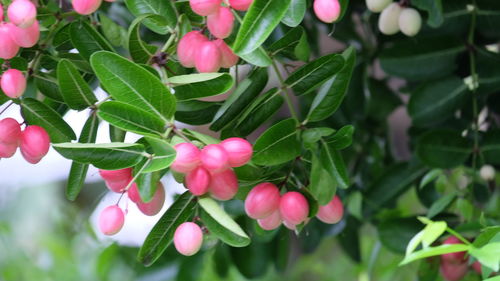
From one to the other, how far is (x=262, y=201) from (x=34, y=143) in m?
0.16

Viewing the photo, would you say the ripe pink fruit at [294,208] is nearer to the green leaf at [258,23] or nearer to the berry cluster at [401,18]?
the green leaf at [258,23]

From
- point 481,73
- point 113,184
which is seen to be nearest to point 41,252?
point 481,73

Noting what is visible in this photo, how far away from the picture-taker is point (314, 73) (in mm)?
581

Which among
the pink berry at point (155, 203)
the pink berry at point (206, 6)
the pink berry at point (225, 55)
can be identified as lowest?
the pink berry at point (155, 203)

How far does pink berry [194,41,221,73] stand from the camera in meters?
0.53

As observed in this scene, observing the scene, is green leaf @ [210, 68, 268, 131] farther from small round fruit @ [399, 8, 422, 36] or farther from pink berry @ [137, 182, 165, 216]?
small round fruit @ [399, 8, 422, 36]

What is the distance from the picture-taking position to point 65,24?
24.0 inches

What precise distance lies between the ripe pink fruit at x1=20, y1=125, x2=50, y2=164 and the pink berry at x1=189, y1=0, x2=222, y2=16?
14 cm

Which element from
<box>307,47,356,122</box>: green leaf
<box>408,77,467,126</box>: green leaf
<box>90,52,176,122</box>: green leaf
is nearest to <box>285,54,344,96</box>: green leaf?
<box>307,47,356,122</box>: green leaf

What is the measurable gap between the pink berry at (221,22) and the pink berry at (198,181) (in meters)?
0.09

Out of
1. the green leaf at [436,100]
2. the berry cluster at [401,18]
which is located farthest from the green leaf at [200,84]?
the green leaf at [436,100]

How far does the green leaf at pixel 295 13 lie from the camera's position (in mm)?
540

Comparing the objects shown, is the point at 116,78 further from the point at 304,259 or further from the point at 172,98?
the point at 304,259

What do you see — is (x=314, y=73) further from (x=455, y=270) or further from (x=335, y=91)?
(x=455, y=270)
